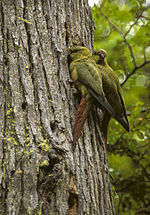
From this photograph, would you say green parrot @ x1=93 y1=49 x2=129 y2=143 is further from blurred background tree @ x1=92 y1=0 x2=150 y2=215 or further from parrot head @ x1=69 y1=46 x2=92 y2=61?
blurred background tree @ x1=92 y1=0 x2=150 y2=215

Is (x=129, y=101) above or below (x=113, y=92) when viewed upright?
above

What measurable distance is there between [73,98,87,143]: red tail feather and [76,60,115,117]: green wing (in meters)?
0.12

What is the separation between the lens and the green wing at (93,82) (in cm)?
240

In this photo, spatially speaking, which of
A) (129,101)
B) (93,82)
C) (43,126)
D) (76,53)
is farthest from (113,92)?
(129,101)

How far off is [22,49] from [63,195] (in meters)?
1.08

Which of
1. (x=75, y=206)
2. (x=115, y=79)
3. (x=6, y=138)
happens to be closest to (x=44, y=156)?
(x=6, y=138)

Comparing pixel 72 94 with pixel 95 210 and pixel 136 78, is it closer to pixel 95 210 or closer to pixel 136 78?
pixel 95 210

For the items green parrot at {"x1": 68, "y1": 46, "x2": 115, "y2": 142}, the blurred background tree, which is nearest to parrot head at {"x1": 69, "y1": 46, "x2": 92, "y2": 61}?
green parrot at {"x1": 68, "y1": 46, "x2": 115, "y2": 142}

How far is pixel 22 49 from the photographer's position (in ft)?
7.25

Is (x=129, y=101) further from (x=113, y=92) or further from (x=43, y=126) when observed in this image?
(x=43, y=126)

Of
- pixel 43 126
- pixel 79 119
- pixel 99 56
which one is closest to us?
pixel 43 126

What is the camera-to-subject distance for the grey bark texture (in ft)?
6.17

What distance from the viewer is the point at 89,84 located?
2.43m

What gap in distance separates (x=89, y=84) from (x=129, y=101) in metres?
1.81
